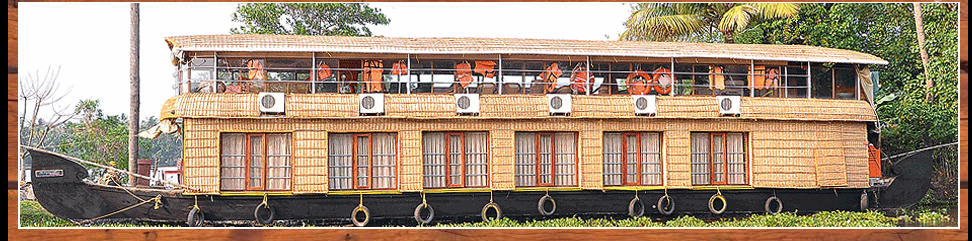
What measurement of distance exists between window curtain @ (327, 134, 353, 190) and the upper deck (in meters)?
0.25

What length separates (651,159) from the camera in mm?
7406

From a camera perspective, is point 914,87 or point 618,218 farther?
point 914,87

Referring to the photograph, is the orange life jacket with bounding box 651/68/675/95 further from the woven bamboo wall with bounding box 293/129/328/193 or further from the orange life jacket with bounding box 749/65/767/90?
the woven bamboo wall with bounding box 293/129/328/193

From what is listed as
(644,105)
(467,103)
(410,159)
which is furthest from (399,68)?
(644,105)

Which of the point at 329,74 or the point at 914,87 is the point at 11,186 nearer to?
the point at 329,74

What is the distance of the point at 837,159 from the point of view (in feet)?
24.8

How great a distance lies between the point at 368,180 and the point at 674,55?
295 centimetres

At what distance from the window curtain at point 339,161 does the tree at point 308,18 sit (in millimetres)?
2325

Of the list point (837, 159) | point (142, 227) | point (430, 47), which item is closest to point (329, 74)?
point (430, 47)

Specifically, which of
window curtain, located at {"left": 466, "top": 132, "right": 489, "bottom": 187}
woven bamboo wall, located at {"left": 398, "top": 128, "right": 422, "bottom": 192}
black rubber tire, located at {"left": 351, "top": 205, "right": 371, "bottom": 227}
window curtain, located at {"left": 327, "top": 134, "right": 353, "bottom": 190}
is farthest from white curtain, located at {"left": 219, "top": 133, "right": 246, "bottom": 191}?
window curtain, located at {"left": 466, "top": 132, "right": 489, "bottom": 187}

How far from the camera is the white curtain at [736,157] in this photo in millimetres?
7512

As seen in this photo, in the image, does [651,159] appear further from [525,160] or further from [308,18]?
[308,18]

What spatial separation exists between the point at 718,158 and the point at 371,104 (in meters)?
3.26

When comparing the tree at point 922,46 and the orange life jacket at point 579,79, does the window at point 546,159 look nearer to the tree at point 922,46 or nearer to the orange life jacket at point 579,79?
the orange life jacket at point 579,79
